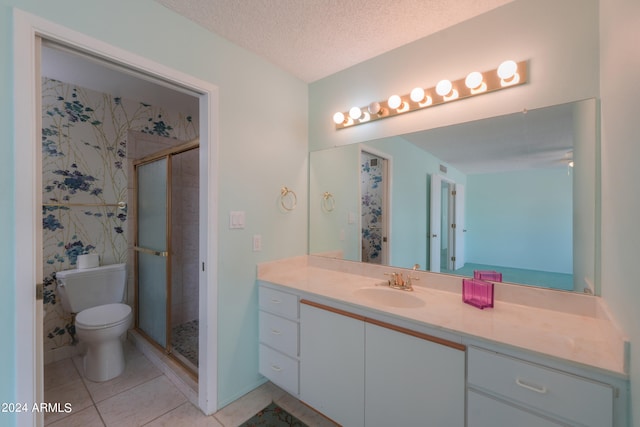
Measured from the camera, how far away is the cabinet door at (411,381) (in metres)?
1.04

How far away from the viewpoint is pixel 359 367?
132cm

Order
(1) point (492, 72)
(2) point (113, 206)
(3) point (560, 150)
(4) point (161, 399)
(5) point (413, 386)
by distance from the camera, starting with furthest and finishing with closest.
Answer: (2) point (113, 206), (4) point (161, 399), (1) point (492, 72), (3) point (560, 150), (5) point (413, 386)

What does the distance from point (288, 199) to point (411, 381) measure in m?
1.43

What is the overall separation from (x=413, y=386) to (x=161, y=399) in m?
1.65

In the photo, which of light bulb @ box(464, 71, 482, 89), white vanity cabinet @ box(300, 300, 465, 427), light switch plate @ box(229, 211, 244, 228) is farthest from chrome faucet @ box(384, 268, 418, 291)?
light bulb @ box(464, 71, 482, 89)

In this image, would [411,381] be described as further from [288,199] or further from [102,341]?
[102,341]

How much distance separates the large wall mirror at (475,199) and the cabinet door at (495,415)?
26.1 inches

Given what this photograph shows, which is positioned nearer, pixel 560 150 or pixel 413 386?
pixel 413 386

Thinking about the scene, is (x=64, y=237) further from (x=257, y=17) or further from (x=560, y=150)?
(x=560, y=150)

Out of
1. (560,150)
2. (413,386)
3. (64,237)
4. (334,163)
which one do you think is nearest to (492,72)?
(560,150)

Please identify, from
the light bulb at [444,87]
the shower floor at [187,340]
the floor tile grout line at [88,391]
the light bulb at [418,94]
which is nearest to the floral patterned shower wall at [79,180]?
the floor tile grout line at [88,391]

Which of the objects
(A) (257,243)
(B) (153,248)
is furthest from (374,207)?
(B) (153,248)

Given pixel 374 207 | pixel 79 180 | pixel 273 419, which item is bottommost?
pixel 273 419

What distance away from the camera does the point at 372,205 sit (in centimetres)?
196
